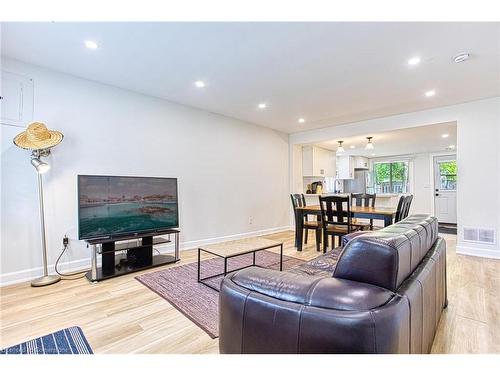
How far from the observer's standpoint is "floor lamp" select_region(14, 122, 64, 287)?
2.67m

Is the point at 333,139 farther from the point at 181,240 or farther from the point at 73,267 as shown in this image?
the point at 73,267

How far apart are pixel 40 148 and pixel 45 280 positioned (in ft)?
4.79

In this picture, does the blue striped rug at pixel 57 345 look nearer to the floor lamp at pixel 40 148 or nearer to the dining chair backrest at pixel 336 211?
the floor lamp at pixel 40 148

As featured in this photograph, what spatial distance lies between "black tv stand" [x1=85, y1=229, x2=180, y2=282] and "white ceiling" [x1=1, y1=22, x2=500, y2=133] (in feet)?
6.80

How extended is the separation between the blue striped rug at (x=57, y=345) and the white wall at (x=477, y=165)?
206 inches

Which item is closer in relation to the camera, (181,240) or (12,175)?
(12,175)

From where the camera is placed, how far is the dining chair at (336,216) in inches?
152

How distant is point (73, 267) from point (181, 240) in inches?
60.7

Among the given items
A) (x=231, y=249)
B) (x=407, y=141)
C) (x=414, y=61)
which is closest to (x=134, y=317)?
(x=231, y=249)

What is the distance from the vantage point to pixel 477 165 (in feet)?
13.4

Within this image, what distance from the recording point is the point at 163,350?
5.57 feet

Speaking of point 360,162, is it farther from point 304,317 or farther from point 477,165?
point 304,317

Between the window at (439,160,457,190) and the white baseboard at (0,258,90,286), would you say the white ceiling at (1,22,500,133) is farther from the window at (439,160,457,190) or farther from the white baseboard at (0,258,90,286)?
the window at (439,160,457,190)
